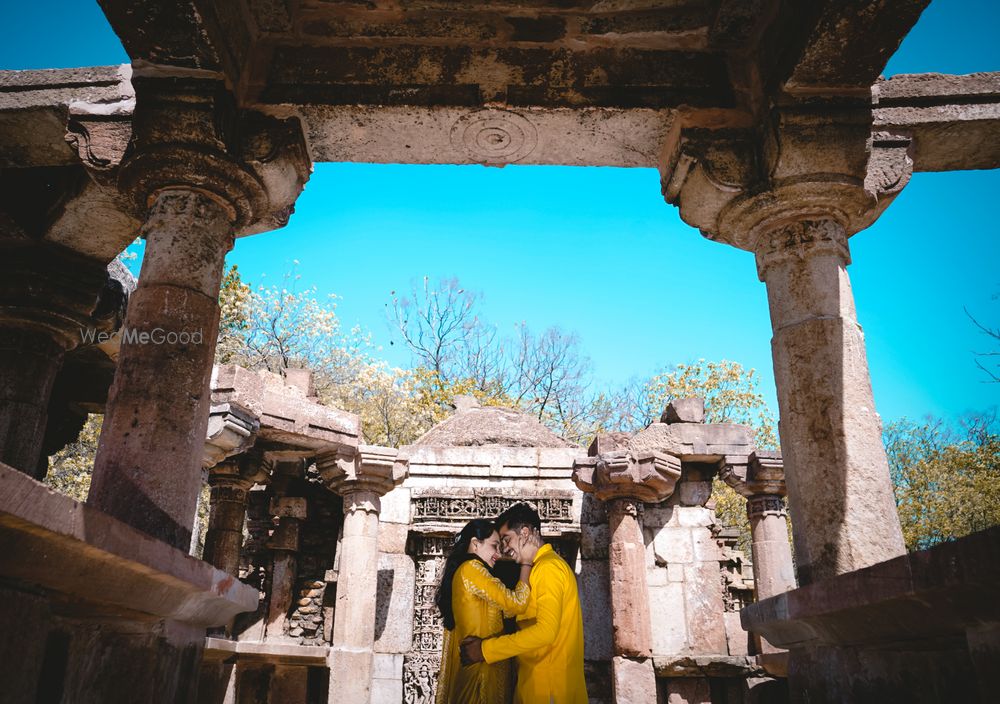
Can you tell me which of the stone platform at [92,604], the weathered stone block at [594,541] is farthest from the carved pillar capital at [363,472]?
the stone platform at [92,604]

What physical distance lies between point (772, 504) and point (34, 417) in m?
9.24

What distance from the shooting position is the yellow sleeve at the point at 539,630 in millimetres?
4043

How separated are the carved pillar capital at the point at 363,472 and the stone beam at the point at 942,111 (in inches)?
275

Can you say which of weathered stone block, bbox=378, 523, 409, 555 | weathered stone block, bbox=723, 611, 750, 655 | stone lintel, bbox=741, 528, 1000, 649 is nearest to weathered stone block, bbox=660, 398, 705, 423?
weathered stone block, bbox=723, 611, 750, 655

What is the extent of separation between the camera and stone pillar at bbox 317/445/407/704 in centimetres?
824

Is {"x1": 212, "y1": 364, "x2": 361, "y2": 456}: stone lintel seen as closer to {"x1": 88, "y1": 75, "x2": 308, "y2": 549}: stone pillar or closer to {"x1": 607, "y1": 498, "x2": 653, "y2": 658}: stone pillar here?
{"x1": 607, "y1": 498, "x2": 653, "y2": 658}: stone pillar

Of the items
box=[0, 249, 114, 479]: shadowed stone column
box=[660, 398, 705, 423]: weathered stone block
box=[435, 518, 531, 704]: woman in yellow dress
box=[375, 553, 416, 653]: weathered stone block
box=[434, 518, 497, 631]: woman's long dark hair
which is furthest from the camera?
box=[660, 398, 705, 423]: weathered stone block

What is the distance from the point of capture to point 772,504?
9.88 m

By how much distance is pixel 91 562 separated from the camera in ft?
6.50

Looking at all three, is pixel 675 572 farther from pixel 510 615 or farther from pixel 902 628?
pixel 902 628

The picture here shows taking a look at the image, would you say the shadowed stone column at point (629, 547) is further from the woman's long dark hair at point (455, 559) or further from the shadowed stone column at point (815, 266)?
the shadowed stone column at point (815, 266)

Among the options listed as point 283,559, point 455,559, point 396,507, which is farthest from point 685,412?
point 283,559

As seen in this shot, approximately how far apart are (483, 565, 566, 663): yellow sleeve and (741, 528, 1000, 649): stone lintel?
1.57 meters

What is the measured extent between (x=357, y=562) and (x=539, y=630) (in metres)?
5.32
